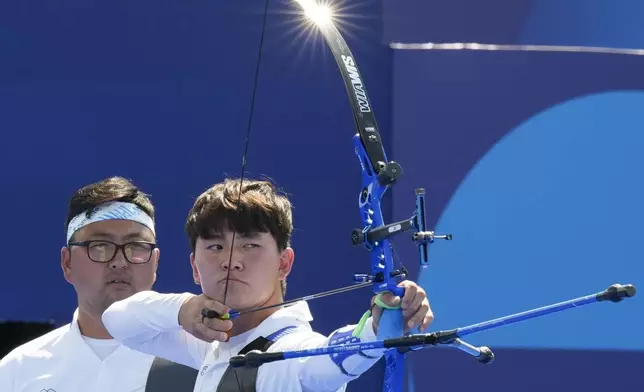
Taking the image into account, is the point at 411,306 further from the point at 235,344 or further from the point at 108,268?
the point at 108,268

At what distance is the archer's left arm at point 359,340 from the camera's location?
1.75m

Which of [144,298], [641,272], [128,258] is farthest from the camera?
[641,272]

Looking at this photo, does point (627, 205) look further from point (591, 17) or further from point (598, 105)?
point (591, 17)

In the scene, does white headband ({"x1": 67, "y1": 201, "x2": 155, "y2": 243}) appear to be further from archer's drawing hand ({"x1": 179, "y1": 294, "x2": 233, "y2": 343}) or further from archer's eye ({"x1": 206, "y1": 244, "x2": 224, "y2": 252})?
archer's drawing hand ({"x1": 179, "y1": 294, "x2": 233, "y2": 343})

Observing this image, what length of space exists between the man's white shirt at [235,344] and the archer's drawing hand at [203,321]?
0.20 ft

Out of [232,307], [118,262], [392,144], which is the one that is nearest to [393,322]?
[232,307]

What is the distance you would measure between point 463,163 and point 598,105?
40 centimetres

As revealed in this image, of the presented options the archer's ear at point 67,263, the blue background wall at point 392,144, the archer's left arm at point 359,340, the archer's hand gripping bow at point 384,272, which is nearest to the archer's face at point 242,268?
the archer's hand gripping bow at point 384,272

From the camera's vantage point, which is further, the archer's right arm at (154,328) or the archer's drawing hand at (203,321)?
the archer's right arm at (154,328)

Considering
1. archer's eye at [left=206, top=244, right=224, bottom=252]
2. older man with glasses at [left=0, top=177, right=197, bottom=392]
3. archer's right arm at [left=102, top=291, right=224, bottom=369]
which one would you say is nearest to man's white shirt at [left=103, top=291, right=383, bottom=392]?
archer's right arm at [left=102, top=291, right=224, bottom=369]

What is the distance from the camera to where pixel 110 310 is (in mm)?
2385

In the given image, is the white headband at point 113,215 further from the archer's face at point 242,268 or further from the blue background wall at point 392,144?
the archer's face at point 242,268

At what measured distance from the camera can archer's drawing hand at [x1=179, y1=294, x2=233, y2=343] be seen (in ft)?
6.40

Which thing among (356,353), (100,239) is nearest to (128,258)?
(100,239)
